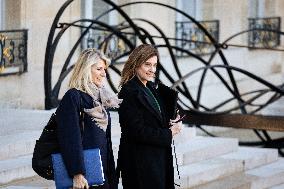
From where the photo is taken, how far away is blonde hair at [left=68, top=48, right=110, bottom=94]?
4.93m

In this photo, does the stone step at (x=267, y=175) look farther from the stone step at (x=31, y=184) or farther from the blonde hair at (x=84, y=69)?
the blonde hair at (x=84, y=69)

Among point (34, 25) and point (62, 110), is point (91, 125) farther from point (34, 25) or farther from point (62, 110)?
point (34, 25)

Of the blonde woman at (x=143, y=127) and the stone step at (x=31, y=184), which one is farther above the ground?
the blonde woman at (x=143, y=127)

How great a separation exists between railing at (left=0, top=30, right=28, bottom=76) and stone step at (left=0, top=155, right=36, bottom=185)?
4.09 m

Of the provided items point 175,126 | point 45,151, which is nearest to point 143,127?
point 175,126

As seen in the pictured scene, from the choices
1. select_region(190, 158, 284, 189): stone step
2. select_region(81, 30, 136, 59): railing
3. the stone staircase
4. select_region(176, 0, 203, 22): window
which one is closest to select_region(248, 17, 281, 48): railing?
select_region(176, 0, 203, 22): window

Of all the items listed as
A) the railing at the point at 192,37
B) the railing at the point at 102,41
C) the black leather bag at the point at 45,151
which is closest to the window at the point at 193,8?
the railing at the point at 192,37

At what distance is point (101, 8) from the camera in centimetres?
1384


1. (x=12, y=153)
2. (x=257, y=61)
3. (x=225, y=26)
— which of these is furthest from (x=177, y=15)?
(x=12, y=153)

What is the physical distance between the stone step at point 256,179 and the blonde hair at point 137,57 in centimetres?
274

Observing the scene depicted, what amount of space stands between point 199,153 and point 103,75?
3.73 meters

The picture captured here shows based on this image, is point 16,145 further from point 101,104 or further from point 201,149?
point 101,104

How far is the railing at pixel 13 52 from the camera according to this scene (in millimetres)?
11070

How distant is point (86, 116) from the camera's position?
498 centimetres
